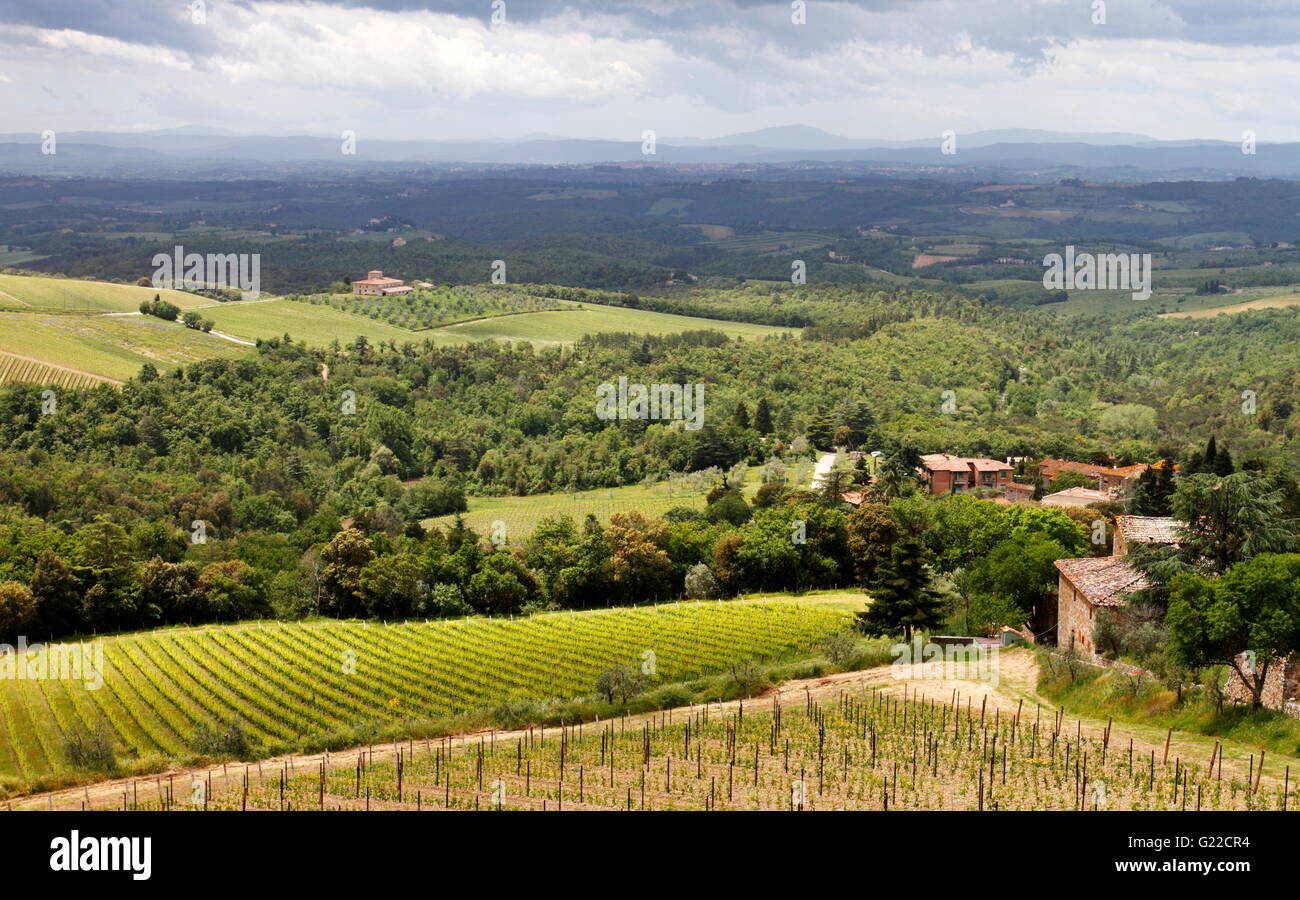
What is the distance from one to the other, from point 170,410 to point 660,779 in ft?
296

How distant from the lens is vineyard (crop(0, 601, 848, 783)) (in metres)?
39.9

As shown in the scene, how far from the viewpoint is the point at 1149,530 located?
41.7 m

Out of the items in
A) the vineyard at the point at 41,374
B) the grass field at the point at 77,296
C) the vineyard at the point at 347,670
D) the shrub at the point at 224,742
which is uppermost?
the grass field at the point at 77,296

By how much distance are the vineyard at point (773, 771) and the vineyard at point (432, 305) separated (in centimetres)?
12363

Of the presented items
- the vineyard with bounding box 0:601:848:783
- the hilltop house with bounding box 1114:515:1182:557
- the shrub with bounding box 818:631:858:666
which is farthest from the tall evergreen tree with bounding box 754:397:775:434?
the shrub with bounding box 818:631:858:666

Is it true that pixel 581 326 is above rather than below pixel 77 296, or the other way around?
below

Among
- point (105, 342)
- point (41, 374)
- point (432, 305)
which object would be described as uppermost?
point (432, 305)

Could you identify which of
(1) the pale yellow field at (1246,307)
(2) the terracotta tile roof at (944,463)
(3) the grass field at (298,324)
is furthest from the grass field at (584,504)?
(1) the pale yellow field at (1246,307)

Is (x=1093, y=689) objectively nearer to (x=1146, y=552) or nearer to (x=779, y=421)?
(x=1146, y=552)

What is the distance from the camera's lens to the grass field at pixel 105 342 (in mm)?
114375

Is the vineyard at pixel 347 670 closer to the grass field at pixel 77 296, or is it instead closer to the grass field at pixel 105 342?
the grass field at pixel 105 342

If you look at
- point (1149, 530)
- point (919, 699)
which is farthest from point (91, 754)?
point (1149, 530)

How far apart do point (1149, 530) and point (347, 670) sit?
95.9 ft

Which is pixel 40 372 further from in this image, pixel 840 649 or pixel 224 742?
pixel 840 649
